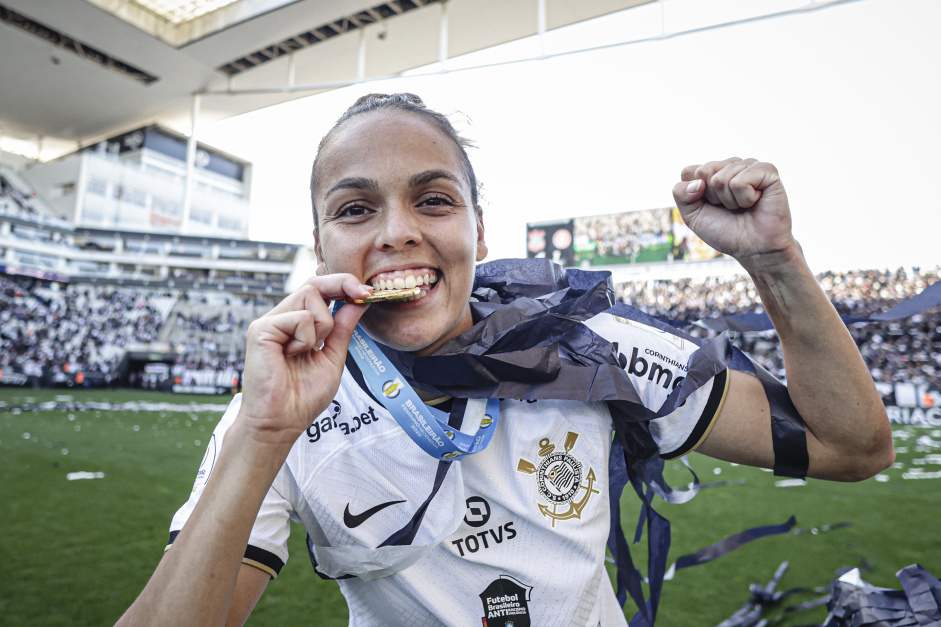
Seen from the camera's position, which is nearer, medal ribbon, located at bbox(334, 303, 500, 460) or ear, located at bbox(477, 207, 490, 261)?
medal ribbon, located at bbox(334, 303, 500, 460)

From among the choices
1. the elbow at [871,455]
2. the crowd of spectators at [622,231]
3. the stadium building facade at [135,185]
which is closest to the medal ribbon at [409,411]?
the elbow at [871,455]

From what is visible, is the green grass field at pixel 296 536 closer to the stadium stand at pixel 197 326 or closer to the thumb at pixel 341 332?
the thumb at pixel 341 332

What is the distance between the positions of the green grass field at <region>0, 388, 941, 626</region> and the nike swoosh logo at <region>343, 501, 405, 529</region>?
2.04 m

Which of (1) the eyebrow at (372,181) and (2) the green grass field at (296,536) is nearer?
(1) the eyebrow at (372,181)

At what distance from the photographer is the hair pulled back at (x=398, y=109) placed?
148cm

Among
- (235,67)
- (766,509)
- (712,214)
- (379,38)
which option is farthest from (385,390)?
(235,67)

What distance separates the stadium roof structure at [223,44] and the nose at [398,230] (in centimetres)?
2522

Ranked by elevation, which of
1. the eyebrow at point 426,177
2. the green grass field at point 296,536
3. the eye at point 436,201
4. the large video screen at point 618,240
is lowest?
the green grass field at point 296,536

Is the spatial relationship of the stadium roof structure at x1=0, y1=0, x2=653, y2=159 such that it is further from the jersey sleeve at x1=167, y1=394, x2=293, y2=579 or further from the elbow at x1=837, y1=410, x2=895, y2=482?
the jersey sleeve at x1=167, y1=394, x2=293, y2=579

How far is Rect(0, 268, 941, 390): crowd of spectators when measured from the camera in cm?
2052

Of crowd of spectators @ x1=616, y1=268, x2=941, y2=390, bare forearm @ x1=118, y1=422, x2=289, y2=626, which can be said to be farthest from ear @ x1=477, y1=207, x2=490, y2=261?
crowd of spectators @ x1=616, y1=268, x2=941, y2=390

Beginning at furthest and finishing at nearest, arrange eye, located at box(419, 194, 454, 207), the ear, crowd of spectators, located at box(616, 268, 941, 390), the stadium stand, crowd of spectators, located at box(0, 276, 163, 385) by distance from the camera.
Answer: crowd of spectators, located at box(0, 276, 163, 385) < the stadium stand < crowd of spectators, located at box(616, 268, 941, 390) < the ear < eye, located at box(419, 194, 454, 207)

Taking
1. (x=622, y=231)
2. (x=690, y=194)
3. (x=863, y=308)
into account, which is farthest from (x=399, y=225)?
(x=622, y=231)

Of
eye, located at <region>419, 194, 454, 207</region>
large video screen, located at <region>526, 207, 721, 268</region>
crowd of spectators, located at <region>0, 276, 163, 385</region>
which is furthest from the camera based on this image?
large video screen, located at <region>526, 207, 721, 268</region>
